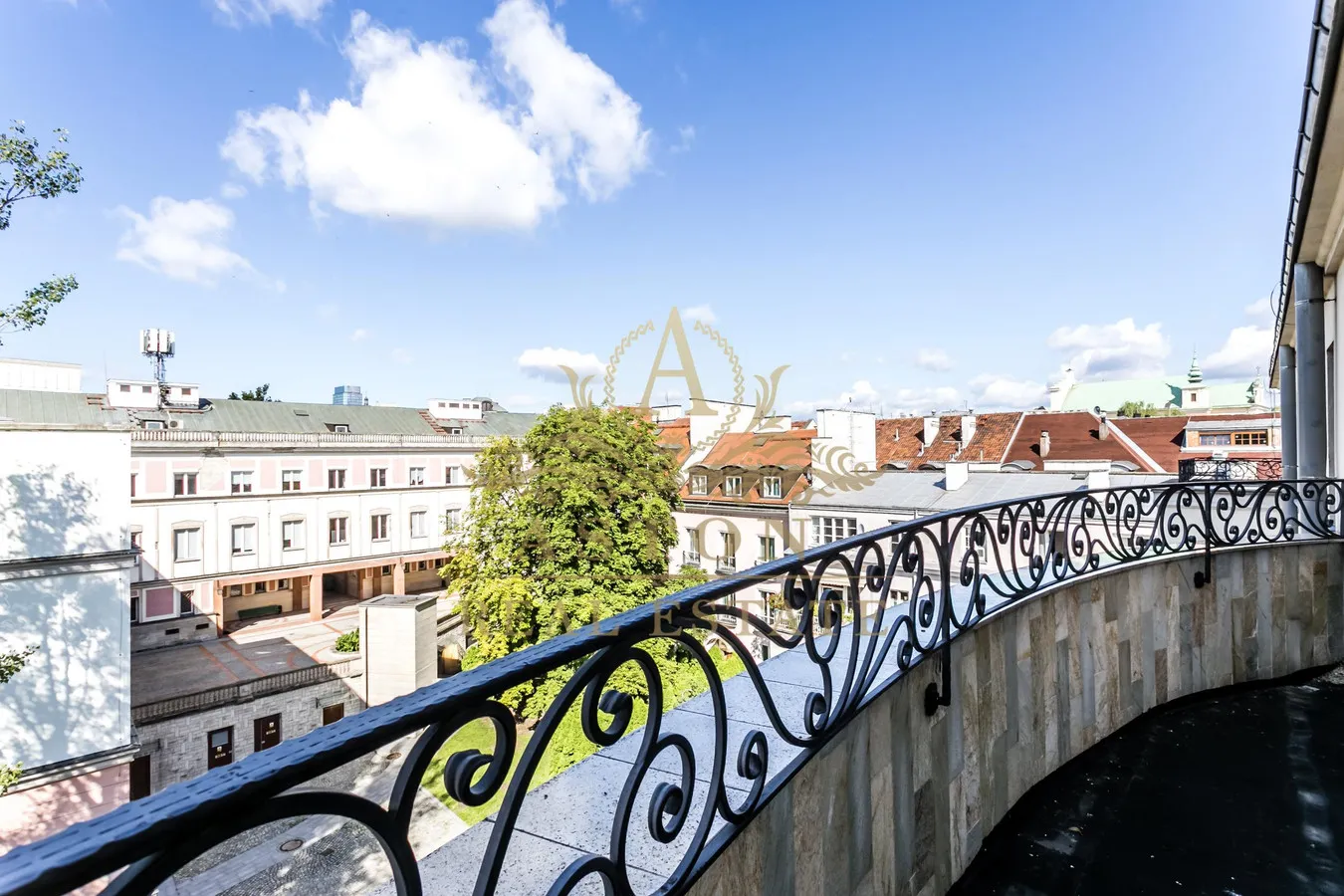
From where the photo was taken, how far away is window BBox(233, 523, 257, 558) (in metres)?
26.9

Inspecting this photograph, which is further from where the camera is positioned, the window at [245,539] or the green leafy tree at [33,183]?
the window at [245,539]

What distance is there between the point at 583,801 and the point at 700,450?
932 inches

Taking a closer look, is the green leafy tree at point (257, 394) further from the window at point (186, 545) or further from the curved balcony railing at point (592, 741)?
the curved balcony railing at point (592, 741)

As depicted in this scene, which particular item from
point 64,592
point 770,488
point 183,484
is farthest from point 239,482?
point 770,488

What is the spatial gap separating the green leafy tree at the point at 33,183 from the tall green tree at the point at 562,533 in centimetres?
960

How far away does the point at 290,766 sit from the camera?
738mm

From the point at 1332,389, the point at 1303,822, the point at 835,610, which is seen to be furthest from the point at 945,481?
the point at 835,610

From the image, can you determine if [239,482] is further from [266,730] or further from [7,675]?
[7,675]

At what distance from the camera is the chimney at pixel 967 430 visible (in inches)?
1182

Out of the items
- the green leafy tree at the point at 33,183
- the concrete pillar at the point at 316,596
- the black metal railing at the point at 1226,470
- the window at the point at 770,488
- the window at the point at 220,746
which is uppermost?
the green leafy tree at the point at 33,183

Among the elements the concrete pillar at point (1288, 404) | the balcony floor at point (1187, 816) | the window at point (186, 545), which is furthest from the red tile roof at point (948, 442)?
the window at point (186, 545)

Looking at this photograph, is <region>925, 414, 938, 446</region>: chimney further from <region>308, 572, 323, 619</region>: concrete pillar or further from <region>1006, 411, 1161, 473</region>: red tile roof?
<region>308, 572, 323, 619</region>: concrete pillar

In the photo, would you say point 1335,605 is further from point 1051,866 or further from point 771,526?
point 771,526

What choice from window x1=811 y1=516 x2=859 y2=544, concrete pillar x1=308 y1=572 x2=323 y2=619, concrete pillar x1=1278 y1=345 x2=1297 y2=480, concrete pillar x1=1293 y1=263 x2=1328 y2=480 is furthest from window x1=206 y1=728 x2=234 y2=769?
concrete pillar x1=1278 y1=345 x2=1297 y2=480
